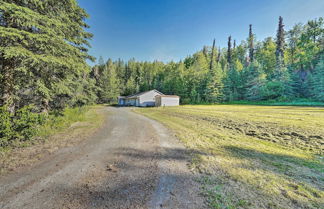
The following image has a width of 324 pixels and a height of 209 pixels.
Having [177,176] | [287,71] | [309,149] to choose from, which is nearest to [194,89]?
[287,71]

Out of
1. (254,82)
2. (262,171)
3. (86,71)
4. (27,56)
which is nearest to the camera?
(262,171)

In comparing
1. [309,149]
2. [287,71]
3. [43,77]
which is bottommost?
[309,149]

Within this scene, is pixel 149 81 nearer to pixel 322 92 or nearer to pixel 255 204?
pixel 322 92

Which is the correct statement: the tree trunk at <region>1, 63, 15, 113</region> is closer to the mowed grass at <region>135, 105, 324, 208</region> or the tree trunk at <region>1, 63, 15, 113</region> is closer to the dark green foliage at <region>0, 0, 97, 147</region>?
the dark green foliage at <region>0, 0, 97, 147</region>

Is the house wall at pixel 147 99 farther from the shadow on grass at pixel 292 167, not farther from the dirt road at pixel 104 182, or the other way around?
the shadow on grass at pixel 292 167

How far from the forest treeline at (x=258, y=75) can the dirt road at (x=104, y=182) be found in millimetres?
33464

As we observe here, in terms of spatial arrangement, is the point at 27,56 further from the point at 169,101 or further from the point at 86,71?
the point at 169,101

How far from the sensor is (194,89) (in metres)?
37.5

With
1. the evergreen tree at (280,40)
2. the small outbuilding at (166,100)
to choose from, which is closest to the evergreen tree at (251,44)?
the evergreen tree at (280,40)

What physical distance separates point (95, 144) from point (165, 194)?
3.78 meters

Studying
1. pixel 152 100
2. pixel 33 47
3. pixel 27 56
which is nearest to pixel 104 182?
pixel 27 56

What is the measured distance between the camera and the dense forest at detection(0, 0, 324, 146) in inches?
189

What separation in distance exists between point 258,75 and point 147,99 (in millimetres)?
25550

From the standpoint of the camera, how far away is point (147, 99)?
33500 millimetres
